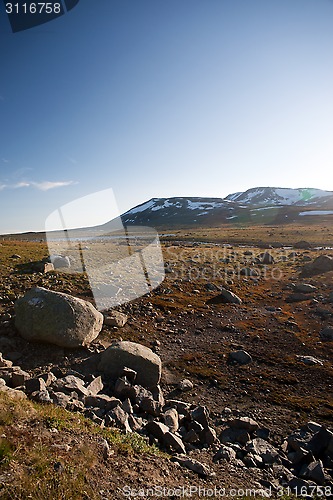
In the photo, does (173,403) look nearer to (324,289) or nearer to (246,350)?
(246,350)

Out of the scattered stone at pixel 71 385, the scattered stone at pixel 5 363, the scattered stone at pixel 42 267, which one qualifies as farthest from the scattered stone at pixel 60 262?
the scattered stone at pixel 71 385

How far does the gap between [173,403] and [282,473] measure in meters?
4.35

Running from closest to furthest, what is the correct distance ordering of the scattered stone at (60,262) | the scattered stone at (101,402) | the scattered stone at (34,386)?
1. the scattered stone at (34,386)
2. the scattered stone at (101,402)
3. the scattered stone at (60,262)

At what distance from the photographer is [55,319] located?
13.6 meters

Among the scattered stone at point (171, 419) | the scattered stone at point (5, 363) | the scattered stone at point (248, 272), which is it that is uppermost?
the scattered stone at point (5, 363)

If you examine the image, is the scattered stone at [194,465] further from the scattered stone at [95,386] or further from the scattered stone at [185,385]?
the scattered stone at [185,385]

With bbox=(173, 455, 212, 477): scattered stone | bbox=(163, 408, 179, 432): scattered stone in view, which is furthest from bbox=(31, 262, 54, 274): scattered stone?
bbox=(173, 455, 212, 477): scattered stone

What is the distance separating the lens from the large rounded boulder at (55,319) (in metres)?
13.5

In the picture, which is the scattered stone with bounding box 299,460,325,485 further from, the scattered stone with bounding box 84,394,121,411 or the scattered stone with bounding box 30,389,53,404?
the scattered stone with bounding box 30,389,53,404

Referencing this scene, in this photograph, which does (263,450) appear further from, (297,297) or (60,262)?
(60,262)

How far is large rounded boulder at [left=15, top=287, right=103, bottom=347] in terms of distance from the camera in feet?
44.2

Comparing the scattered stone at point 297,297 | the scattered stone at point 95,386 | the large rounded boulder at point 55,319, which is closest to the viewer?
the scattered stone at point 95,386

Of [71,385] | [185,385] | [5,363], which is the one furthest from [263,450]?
[5,363]

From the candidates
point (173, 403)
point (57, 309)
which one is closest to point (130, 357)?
point (173, 403)
